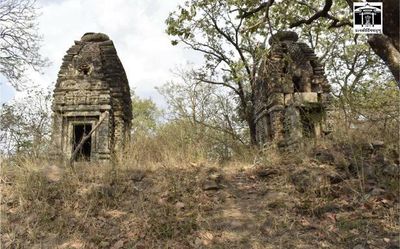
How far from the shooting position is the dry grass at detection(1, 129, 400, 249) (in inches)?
229

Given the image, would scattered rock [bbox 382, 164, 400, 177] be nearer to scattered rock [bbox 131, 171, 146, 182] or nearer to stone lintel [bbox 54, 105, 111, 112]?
scattered rock [bbox 131, 171, 146, 182]

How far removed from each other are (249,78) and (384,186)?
11.0 metres

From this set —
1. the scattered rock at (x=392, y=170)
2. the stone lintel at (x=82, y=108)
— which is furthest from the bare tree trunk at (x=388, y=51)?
the stone lintel at (x=82, y=108)

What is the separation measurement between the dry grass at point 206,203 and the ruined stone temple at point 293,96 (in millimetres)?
4902

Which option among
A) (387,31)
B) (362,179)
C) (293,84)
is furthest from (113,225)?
(293,84)

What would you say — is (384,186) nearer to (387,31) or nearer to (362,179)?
(362,179)

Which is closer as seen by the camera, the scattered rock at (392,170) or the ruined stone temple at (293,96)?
the scattered rock at (392,170)

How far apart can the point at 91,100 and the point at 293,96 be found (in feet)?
22.8

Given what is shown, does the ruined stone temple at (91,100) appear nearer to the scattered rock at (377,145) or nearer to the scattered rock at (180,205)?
the scattered rock at (180,205)

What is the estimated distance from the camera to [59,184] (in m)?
7.48

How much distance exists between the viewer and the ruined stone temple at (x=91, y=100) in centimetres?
1334

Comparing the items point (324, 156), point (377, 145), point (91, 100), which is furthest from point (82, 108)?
point (377, 145)

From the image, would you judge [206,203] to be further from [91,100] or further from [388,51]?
[91,100]

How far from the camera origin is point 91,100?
44.8 feet
